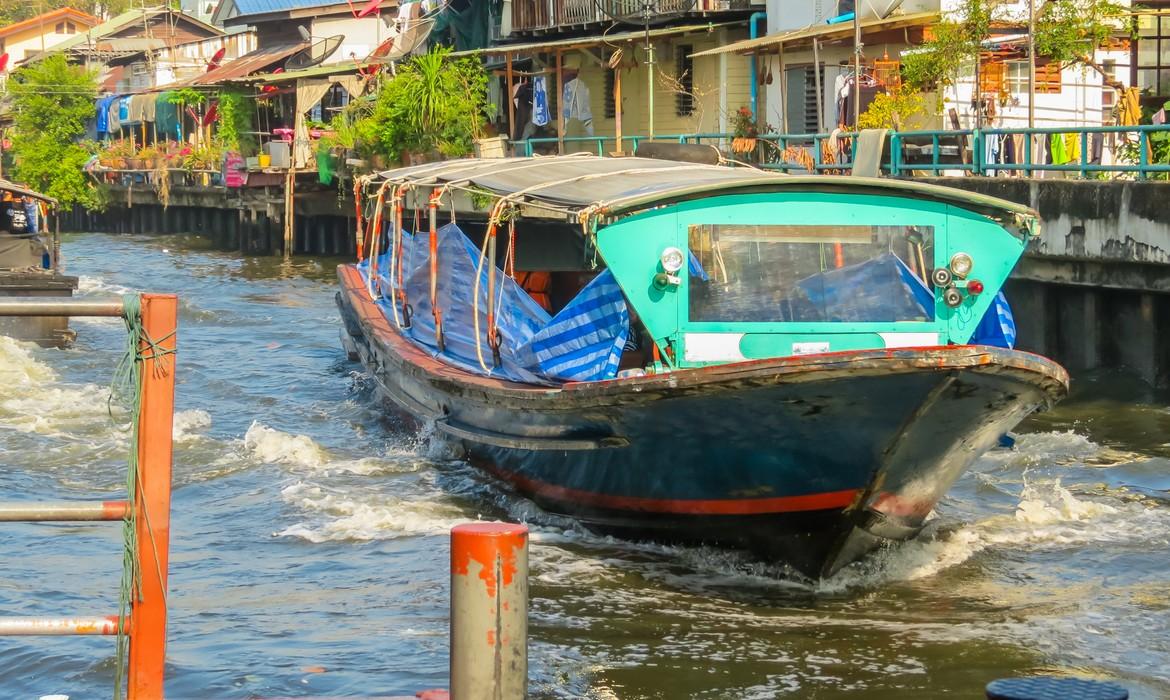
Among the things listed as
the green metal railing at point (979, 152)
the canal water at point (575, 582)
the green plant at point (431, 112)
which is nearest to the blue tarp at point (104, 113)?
the green plant at point (431, 112)

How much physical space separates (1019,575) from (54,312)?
238 inches

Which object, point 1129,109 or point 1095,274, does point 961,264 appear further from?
point 1129,109

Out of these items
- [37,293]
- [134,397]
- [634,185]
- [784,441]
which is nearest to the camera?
[134,397]

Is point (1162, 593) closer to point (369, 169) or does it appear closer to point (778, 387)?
point (778, 387)

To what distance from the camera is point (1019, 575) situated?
8555mm

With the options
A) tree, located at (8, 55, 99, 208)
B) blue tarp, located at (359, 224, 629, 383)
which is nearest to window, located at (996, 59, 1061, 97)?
blue tarp, located at (359, 224, 629, 383)

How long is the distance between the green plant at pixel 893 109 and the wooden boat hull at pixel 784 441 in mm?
10789

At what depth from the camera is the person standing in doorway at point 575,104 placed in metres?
29.3

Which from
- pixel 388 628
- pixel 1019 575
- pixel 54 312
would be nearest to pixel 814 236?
pixel 1019 575

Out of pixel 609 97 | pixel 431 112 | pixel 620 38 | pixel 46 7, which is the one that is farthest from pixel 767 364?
pixel 46 7

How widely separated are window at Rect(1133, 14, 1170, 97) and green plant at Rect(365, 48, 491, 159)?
41.1 feet

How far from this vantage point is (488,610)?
182 inches

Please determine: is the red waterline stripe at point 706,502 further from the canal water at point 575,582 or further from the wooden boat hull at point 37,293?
the wooden boat hull at point 37,293

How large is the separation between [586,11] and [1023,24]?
1269 centimetres
